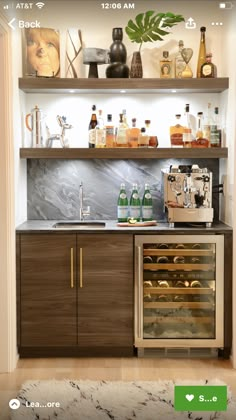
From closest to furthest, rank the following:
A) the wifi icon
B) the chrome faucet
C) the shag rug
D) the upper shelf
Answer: the wifi icon < the shag rug < the upper shelf < the chrome faucet

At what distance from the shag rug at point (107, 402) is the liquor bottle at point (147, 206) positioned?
99cm

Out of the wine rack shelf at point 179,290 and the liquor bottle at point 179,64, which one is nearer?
the wine rack shelf at point 179,290

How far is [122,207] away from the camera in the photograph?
11.6 feet

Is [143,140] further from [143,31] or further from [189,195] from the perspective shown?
[143,31]

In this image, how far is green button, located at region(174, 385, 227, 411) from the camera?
5.82 feet

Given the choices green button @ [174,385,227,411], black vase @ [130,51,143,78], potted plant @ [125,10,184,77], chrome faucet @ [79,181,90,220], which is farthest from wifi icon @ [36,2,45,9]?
chrome faucet @ [79,181,90,220]

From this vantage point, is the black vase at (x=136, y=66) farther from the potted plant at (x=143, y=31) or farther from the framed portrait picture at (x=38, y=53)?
the framed portrait picture at (x=38, y=53)

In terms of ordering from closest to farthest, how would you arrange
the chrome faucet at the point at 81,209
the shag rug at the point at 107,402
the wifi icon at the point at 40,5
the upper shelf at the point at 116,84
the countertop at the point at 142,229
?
1. the wifi icon at the point at 40,5
2. the shag rug at the point at 107,402
3. the countertop at the point at 142,229
4. the upper shelf at the point at 116,84
5. the chrome faucet at the point at 81,209

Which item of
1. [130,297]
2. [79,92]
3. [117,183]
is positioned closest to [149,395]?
[130,297]

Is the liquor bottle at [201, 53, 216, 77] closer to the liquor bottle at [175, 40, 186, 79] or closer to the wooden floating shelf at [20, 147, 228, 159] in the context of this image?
the liquor bottle at [175, 40, 186, 79]

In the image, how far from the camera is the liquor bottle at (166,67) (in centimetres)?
348

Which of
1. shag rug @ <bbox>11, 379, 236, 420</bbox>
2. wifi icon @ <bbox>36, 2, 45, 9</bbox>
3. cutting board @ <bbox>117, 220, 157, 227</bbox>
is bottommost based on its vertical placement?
shag rug @ <bbox>11, 379, 236, 420</bbox>

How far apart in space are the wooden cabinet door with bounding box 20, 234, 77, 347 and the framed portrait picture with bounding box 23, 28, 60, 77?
862mm

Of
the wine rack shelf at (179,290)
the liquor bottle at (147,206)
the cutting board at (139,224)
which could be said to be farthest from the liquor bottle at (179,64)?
the wine rack shelf at (179,290)
